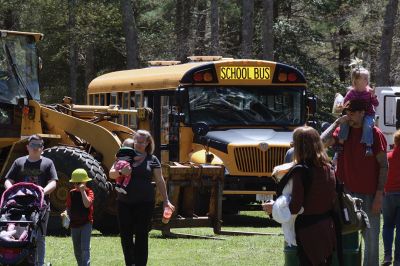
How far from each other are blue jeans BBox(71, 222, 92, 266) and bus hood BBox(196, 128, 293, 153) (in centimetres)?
679

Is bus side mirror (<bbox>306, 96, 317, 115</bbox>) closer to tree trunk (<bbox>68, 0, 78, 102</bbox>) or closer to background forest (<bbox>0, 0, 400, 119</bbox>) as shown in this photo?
background forest (<bbox>0, 0, 400, 119</bbox>)

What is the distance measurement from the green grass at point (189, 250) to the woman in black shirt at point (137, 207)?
159 centimetres

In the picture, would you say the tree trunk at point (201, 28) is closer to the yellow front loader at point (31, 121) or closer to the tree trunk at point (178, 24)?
the tree trunk at point (178, 24)

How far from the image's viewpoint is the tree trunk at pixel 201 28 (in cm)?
3778

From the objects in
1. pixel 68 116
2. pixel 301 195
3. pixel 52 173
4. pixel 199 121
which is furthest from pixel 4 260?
pixel 199 121

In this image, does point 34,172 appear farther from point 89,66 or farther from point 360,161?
point 89,66

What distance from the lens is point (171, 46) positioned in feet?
129

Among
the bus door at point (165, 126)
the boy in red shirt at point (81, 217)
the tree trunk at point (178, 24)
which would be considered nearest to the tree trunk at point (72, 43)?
the tree trunk at point (178, 24)

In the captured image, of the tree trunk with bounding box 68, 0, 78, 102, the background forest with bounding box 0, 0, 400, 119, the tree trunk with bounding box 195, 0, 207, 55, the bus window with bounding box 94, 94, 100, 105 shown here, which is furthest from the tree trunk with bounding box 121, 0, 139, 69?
the bus window with bounding box 94, 94, 100, 105

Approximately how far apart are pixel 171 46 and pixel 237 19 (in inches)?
139

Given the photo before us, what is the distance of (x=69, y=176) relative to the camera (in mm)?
14781

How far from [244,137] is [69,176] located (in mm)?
3802

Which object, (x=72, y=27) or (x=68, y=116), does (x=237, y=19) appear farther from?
(x=68, y=116)

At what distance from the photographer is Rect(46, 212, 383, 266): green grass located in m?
12.0
